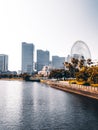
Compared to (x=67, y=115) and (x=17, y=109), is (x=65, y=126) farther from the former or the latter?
(x=17, y=109)

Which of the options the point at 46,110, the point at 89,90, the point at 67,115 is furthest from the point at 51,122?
the point at 89,90

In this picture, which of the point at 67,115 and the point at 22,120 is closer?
the point at 22,120

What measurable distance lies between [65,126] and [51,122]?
450 centimetres

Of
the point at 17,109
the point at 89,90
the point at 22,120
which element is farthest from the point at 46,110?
the point at 89,90

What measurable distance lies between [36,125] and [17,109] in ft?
68.6

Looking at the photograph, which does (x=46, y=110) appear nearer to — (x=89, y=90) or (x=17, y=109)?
(x=17, y=109)

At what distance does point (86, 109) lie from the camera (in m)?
76.5

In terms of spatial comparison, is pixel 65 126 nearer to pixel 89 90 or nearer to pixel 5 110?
pixel 5 110

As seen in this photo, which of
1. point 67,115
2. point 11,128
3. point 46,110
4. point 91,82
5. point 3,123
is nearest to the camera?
point 11,128

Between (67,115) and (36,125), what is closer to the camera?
(36,125)

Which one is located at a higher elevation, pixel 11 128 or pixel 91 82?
pixel 91 82

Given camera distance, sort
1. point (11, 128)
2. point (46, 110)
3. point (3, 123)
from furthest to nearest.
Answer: point (46, 110)
point (3, 123)
point (11, 128)

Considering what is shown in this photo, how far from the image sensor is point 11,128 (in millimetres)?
54125

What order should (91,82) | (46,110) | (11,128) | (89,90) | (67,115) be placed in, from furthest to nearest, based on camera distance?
(91,82), (89,90), (46,110), (67,115), (11,128)
